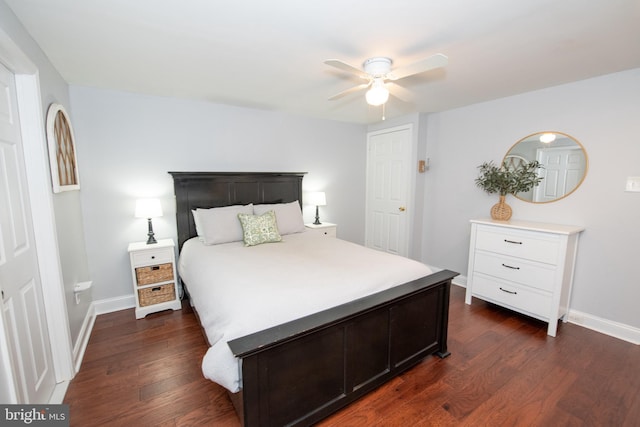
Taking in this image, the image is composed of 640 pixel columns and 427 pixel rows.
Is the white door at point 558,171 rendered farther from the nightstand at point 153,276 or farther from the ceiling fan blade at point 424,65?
the nightstand at point 153,276

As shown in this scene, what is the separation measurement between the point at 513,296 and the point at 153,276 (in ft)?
11.8

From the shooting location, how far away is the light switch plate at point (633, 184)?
2.33m

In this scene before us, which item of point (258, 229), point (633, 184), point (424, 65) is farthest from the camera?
point (258, 229)

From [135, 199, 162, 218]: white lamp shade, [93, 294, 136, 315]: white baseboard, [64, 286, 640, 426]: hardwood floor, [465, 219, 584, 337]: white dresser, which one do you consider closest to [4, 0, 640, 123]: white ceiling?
[135, 199, 162, 218]: white lamp shade

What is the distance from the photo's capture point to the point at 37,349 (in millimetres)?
1658

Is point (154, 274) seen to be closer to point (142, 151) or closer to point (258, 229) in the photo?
point (258, 229)

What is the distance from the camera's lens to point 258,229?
2898 millimetres

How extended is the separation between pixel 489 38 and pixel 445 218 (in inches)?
95.5

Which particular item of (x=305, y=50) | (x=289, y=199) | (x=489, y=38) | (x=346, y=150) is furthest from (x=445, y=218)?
(x=305, y=50)

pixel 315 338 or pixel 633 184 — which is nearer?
pixel 315 338

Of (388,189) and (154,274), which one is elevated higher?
(388,189)

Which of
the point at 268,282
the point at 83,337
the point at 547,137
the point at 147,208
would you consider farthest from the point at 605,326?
the point at 83,337

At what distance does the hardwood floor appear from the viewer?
64.3 inches

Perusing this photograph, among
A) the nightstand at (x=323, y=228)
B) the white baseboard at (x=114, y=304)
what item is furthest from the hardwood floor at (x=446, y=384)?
the nightstand at (x=323, y=228)
